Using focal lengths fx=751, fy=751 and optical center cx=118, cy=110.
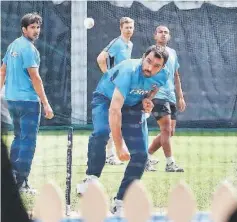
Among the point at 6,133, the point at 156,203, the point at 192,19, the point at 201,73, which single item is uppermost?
the point at 192,19

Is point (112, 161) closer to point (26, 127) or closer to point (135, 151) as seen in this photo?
point (26, 127)

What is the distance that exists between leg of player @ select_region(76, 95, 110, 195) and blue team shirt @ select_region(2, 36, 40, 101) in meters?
0.31

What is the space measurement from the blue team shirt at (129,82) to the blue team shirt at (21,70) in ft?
1.17

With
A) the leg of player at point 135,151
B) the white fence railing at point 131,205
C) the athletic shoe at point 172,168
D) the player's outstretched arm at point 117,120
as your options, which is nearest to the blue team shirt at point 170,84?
the athletic shoe at point 172,168

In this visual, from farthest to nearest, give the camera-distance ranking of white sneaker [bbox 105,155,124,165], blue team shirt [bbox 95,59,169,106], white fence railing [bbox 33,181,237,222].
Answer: white sneaker [bbox 105,155,124,165]
blue team shirt [bbox 95,59,169,106]
white fence railing [bbox 33,181,237,222]

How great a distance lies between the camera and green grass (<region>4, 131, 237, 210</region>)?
370 cm

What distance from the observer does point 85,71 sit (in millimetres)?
7770

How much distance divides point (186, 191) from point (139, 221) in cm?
9

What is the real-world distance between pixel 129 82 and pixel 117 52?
117cm

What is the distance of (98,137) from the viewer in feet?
11.0

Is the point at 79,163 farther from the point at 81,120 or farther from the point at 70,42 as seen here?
the point at 70,42

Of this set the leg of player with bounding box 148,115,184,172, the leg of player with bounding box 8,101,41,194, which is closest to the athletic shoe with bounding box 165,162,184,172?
the leg of player with bounding box 148,115,184,172

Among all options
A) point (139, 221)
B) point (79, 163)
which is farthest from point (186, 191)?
point (79, 163)

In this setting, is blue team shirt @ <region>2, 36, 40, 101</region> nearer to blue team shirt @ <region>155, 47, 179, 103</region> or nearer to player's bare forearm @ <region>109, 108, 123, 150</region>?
player's bare forearm @ <region>109, 108, 123, 150</region>
